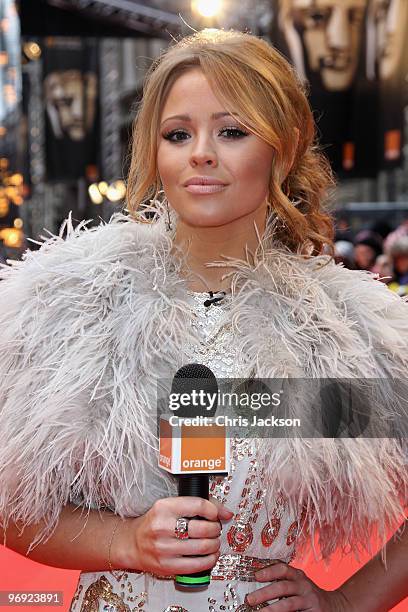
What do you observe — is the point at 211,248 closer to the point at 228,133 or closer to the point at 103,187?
the point at 228,133

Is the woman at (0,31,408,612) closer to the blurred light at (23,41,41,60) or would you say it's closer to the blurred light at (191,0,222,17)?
the blurred light at (191,0,222,17)

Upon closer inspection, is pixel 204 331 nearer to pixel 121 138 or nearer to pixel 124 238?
pixel 124 238

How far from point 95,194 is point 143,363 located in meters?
7.78

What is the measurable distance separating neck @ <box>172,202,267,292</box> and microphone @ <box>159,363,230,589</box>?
1.47ft

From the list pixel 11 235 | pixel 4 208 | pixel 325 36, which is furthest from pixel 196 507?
pixel 4 208

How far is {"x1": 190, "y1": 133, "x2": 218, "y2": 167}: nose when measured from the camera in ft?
4.80

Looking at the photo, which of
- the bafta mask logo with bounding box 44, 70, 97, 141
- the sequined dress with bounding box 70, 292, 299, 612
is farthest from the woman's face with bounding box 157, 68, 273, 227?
the bafta mask logo with bounding box 44, 70, 97, 141

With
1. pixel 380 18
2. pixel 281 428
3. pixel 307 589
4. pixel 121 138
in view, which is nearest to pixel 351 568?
pixel 307 589

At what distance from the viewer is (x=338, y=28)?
596 centimetres

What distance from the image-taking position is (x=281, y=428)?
1459 millimetres

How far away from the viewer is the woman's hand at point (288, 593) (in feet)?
4.81

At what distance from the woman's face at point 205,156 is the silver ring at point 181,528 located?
55cm

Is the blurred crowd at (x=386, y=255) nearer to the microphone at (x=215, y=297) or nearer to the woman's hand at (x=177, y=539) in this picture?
the microphone at (x=215, y=297)

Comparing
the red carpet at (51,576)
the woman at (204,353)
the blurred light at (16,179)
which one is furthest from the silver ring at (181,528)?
the blurred light at (16,179)
